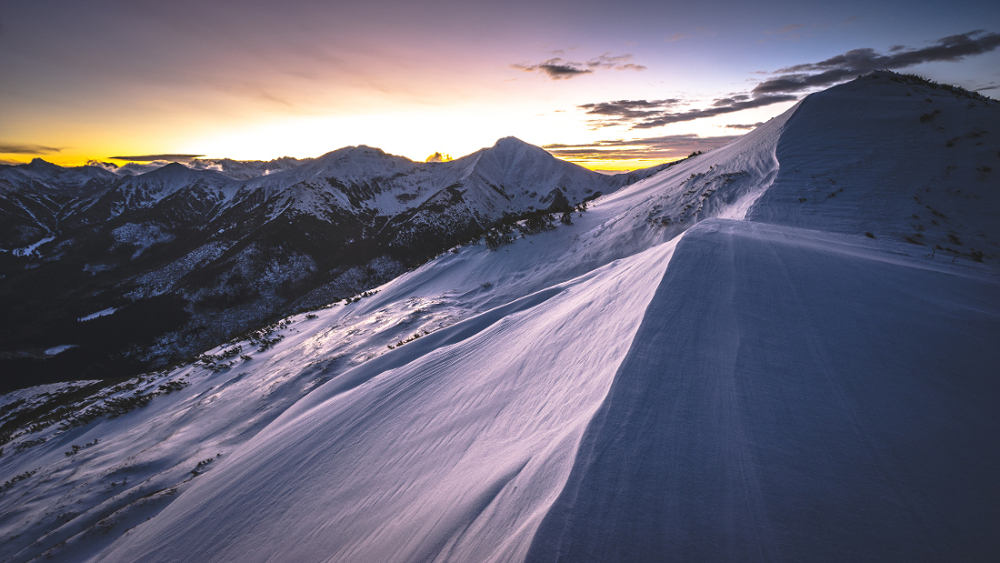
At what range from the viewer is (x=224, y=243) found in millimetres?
86312

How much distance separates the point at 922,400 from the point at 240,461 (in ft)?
27.3

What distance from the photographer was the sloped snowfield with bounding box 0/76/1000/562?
7.10ft

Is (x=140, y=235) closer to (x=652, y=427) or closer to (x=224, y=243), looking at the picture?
(x=224, y=243)

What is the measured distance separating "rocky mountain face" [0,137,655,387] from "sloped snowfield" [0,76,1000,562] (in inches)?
864

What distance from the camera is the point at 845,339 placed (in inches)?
134

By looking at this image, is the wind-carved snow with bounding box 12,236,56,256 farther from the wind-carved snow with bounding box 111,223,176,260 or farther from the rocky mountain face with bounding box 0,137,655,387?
the wind-carved snow with bounding box 111,223,176,260

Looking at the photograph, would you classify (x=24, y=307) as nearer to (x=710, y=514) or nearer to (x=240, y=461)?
(x=240, y=461)

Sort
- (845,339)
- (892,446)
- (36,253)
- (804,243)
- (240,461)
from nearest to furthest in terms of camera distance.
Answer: (892,446), (845,339), (240,461), (804,243), (36,253)

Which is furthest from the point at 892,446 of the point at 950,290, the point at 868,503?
the point at 950,290

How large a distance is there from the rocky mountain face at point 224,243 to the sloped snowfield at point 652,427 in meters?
21.9

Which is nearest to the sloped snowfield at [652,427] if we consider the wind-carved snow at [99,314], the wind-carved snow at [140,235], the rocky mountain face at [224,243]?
the rocky mountain face at [224,243]

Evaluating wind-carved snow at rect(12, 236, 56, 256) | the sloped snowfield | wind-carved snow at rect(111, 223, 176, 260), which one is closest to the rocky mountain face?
wind-carved snow at rect(111, 223, 176, 260)

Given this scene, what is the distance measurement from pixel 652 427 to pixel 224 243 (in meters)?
112

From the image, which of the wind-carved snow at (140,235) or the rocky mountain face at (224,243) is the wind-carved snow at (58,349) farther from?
the wind-carved snow at (140,235)
